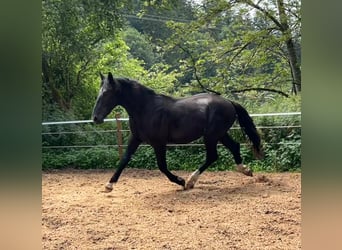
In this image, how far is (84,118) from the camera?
2.17 m

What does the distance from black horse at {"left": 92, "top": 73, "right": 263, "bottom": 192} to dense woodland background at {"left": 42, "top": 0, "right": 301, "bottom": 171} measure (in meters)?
0.04

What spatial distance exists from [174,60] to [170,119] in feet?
1.01

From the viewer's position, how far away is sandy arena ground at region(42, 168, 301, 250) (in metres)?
1.89

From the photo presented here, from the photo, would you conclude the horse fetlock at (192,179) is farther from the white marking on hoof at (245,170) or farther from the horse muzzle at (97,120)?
the horse muzzle at (97,120)

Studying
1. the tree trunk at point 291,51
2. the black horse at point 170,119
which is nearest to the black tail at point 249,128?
the black horse at point 170,119

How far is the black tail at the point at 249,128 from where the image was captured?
1995 millimetres

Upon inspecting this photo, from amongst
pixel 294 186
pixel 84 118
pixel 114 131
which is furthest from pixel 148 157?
pixel 294 186

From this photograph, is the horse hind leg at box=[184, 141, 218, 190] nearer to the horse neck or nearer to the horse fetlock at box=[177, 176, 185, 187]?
the horse fetlock at box=[177, 176, 185, 187]

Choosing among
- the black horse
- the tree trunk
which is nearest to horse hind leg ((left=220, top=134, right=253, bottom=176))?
the black horse

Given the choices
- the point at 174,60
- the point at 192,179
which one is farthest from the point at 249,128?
the point at 174,60

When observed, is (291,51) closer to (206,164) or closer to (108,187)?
(206,164)

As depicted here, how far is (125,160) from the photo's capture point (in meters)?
2.11

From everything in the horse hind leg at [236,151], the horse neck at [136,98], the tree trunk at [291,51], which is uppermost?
the tree trunk at [291,51]
